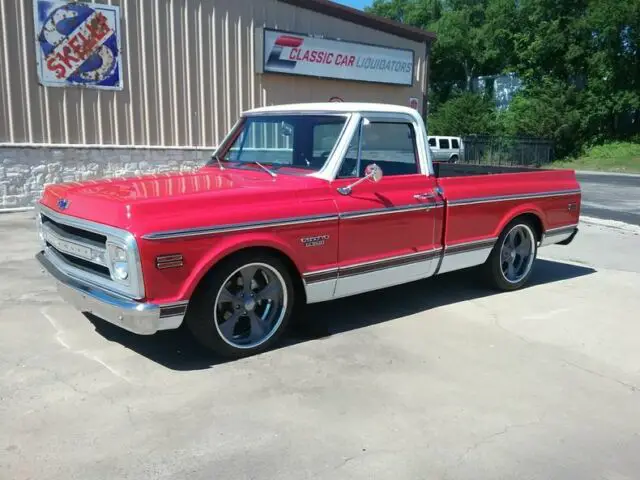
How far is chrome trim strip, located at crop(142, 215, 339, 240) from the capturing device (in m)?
3.79

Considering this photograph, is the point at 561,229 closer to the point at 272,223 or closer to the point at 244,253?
the point at 272,223

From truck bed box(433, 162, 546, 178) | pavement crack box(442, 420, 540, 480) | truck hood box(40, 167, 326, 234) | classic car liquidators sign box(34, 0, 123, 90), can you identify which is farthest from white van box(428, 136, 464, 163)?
pavement crack box(442, 420, 540, 480)

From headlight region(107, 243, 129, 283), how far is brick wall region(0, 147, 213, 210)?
787cm

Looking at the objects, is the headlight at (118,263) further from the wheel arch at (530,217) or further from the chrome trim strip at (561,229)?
the chrome trim strip at (561,229)

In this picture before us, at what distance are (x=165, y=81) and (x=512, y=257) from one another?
871 cm

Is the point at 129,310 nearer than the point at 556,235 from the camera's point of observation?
Yes

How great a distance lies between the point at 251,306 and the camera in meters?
4.42

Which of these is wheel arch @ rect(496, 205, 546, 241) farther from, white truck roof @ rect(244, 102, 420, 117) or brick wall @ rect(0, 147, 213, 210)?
brick wall @ rect(0, 147, 213, 210)

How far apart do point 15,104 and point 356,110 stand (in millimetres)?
8290

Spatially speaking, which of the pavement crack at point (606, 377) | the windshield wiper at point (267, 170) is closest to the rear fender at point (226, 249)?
the windshield wiper at point (267, 170)

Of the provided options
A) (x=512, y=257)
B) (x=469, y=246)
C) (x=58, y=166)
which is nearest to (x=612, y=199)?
(x=512, y=257)

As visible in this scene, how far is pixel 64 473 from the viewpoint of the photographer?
9.61 feet

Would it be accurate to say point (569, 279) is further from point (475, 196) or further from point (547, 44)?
point (547, 44)

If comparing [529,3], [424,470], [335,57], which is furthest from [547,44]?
[424,470]
